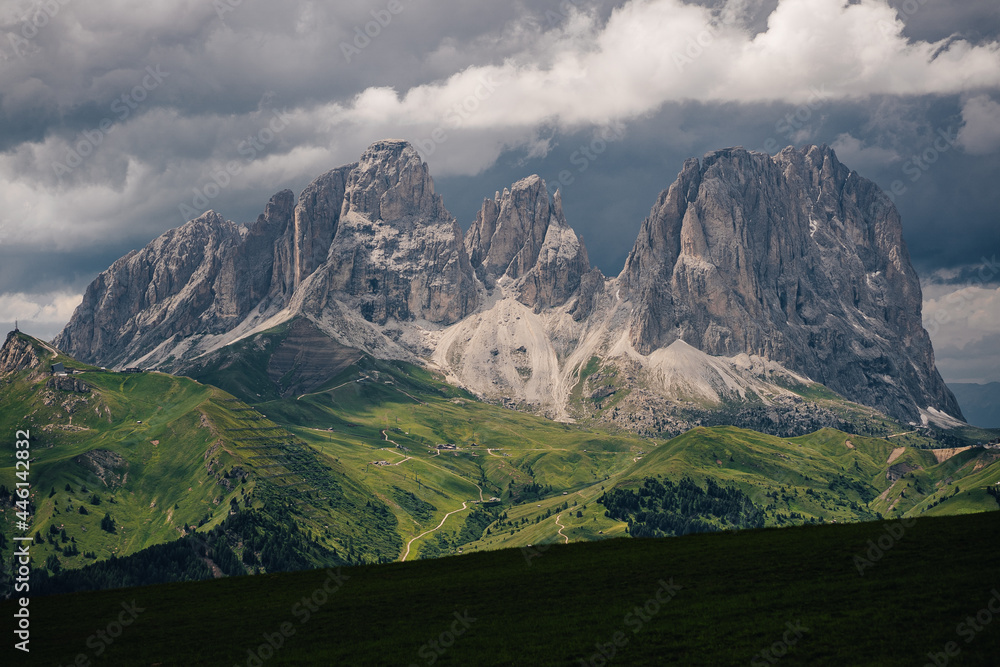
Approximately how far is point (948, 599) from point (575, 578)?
3814cm

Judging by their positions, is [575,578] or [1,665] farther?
[575,578]

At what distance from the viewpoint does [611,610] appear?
7175cm

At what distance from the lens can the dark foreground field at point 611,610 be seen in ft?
191

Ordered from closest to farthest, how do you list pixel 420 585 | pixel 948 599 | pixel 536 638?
pixel 948 599 < pixel 536 638 < pixel 420 585

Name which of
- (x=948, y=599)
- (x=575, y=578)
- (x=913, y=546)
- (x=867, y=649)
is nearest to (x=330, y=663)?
(x=575, y=578)

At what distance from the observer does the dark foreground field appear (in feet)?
191

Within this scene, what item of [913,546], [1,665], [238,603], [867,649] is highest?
[1,665]

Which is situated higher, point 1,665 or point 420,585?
point 1,665

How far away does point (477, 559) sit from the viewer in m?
109

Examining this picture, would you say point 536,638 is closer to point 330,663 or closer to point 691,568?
point 330,663

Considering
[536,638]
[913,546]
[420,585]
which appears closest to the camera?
[536,638]

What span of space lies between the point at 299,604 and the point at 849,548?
203 feet

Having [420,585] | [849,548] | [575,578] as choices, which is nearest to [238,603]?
[420,585]

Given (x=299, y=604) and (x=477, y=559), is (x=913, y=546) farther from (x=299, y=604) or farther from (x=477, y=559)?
(x=299, y=604)
